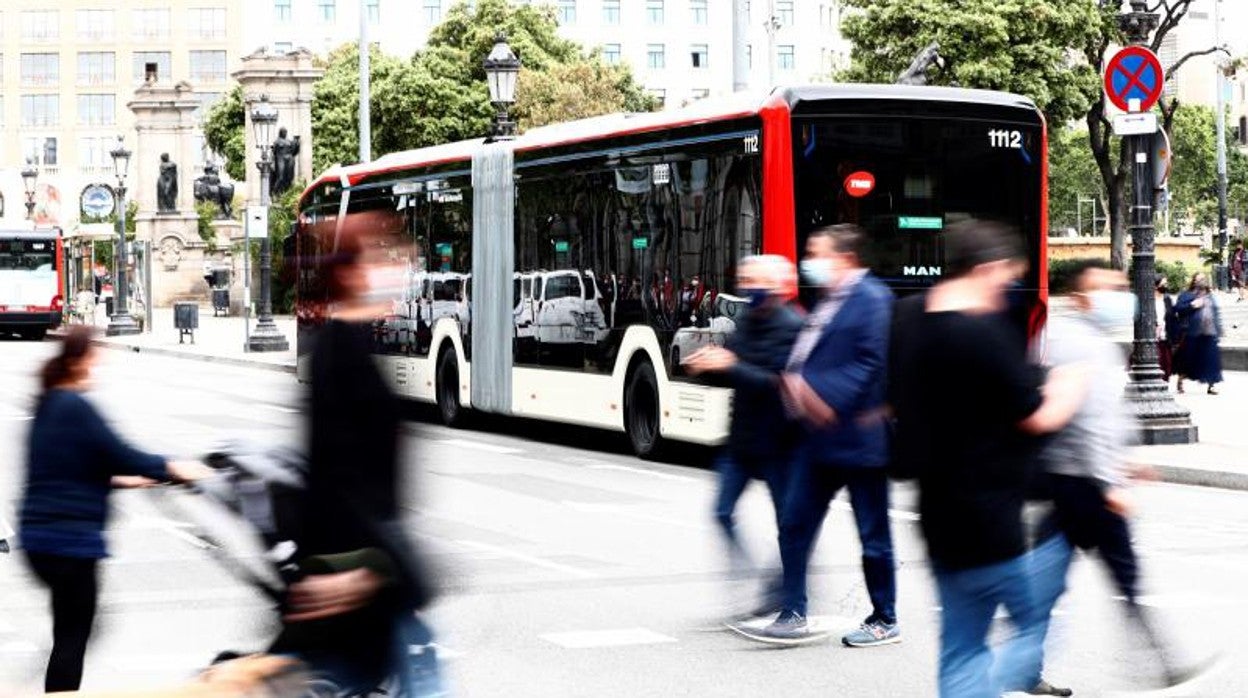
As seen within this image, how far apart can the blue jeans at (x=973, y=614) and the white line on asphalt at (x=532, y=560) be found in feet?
19.7

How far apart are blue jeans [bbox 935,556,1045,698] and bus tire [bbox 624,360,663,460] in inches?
530

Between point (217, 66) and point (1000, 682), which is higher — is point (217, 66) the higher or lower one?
the higher one

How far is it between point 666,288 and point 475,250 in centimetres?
470

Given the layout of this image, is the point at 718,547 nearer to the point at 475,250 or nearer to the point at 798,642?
the point at 798,642

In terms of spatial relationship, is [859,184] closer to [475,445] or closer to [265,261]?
[475,445]

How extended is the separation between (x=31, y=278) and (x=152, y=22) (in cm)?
8547

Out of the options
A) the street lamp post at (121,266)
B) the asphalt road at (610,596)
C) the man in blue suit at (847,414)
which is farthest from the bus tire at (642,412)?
the street lamp post at (121,266)

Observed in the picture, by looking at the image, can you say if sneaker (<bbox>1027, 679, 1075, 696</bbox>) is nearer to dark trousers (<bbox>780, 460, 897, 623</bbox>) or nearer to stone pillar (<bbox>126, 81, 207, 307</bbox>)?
dark trousers (<bbox>780, 460, 897, 623</bbox>)

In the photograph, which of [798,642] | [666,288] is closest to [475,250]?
[666,288]

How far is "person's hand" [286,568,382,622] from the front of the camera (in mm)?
5602

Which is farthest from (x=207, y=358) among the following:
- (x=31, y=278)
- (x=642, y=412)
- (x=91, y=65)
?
(x=91, y=65)

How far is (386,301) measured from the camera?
6.11 metres

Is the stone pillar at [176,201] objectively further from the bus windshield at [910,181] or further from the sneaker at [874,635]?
the sneaker at [874,635]

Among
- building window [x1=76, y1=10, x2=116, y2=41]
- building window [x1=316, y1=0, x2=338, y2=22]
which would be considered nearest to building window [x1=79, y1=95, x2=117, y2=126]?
building window [x1=76, y1=10, x2=116, y2=41]
